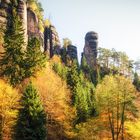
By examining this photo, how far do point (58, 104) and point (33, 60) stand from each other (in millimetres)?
10366

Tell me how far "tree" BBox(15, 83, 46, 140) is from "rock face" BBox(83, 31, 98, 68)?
7867 centimetres

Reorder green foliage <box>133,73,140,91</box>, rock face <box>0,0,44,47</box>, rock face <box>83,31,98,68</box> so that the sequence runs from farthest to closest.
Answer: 1. rock face <box>83,31,98,68</box>
2. green foliage <box>133,73,140,91</box>
3. rock face <box>0,0,44,47</box>

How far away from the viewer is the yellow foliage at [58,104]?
171ft

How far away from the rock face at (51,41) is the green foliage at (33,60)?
44.4 m

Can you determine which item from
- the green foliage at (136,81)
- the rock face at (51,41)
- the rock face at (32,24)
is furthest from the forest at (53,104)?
the green foliage at (136,81)

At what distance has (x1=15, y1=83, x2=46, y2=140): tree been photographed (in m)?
41.7

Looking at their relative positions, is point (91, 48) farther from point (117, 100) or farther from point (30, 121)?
point (30, 121)

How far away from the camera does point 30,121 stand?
42.4 meters

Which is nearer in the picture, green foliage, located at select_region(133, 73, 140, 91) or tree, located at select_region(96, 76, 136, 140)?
tree, located at select_region(96, 76, 136, 140)

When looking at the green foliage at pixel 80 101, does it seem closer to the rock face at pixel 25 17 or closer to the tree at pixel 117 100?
the tree at pixel 117 100

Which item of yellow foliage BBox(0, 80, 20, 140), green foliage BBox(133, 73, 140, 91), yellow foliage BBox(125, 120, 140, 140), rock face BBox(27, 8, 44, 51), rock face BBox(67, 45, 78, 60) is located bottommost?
yellow foliage BBox(125, 120, 140, 140)

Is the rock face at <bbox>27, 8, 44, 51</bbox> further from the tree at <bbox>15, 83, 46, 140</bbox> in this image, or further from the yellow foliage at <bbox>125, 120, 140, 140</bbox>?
the yellow foliage at <bbox>125, 120, 140, 140</bbox>

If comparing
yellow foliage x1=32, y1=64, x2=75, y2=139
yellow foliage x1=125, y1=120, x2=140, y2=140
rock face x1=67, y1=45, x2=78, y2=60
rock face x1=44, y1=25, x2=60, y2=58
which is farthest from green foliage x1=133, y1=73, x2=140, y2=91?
yellow foliage x1=125, y1=120, x2=140, y2=140

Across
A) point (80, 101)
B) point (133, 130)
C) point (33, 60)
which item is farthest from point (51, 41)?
point (133, 130)
